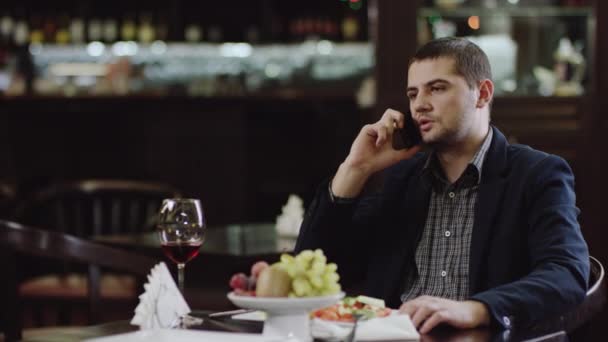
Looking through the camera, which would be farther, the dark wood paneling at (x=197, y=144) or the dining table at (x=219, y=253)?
the dark wood paneling at (x=197, y=144)

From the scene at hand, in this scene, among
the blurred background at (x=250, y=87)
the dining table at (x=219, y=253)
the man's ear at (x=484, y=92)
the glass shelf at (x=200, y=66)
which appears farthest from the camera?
the glass shelf at (x=200, y=66)

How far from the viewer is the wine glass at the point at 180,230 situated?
174 centimetres

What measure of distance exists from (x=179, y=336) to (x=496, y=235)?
29.8 inches

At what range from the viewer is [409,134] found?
2104 millimetres

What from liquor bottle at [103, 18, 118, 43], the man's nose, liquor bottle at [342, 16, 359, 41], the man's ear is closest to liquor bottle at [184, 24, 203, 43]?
liquor bottle at [103, 18, 118, 43]

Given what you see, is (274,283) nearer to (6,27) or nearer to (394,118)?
(394,118)

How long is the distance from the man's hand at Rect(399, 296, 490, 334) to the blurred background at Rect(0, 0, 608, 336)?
8.43 ft

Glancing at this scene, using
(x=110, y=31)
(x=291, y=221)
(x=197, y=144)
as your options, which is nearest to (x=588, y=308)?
(x=291, y=221)

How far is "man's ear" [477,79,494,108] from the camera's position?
2.15m

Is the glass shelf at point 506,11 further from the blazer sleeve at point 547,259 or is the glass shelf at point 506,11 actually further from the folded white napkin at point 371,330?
the folded white napkin at point 371,330

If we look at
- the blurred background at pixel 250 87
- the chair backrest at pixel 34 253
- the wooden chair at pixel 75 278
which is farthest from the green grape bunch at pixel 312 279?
the blurred background at pixel 250 87

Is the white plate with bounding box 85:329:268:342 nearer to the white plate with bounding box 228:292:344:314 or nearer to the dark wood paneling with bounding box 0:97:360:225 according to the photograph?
the white plate with bounding box 228:292:344:314

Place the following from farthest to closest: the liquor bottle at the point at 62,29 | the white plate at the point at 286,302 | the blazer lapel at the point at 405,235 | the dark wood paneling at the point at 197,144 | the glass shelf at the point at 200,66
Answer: the liquor bottle at the point at 62,29 < the glass shelf at the point at 200,66 < the dark wood paneling at the point at 197,144 < the blazer lapel at the point at 405,235 < the white plate at the point at 286,302

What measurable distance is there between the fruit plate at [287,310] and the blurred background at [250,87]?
2.56 metres
